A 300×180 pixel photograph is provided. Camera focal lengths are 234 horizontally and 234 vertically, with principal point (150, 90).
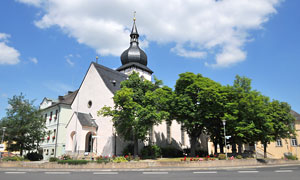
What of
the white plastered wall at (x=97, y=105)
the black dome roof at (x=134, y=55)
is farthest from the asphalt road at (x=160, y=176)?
the black dome roof at (x=134, y=55)

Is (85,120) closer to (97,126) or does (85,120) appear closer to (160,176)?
(97,126)

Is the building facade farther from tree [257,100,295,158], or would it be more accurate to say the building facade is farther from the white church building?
tree [257,100,295,158]

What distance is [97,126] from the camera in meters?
32.8

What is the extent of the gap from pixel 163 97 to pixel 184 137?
51.3 ft

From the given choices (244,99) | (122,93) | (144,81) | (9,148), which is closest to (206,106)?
(244,99)

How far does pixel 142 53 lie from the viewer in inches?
2084

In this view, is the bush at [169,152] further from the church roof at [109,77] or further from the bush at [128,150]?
the church roof at [109,77]

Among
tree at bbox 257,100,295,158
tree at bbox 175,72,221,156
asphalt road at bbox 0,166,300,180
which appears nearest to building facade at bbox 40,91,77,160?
tree at bbox 175,72,221,156

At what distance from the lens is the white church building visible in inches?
1196

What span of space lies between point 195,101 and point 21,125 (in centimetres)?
2216

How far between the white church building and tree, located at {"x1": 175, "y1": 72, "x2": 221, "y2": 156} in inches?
241

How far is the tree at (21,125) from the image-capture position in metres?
28.6

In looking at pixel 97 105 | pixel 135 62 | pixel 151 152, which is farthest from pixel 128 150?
pixel 135 62

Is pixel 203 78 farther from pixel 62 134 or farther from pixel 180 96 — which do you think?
pixel 62 134
